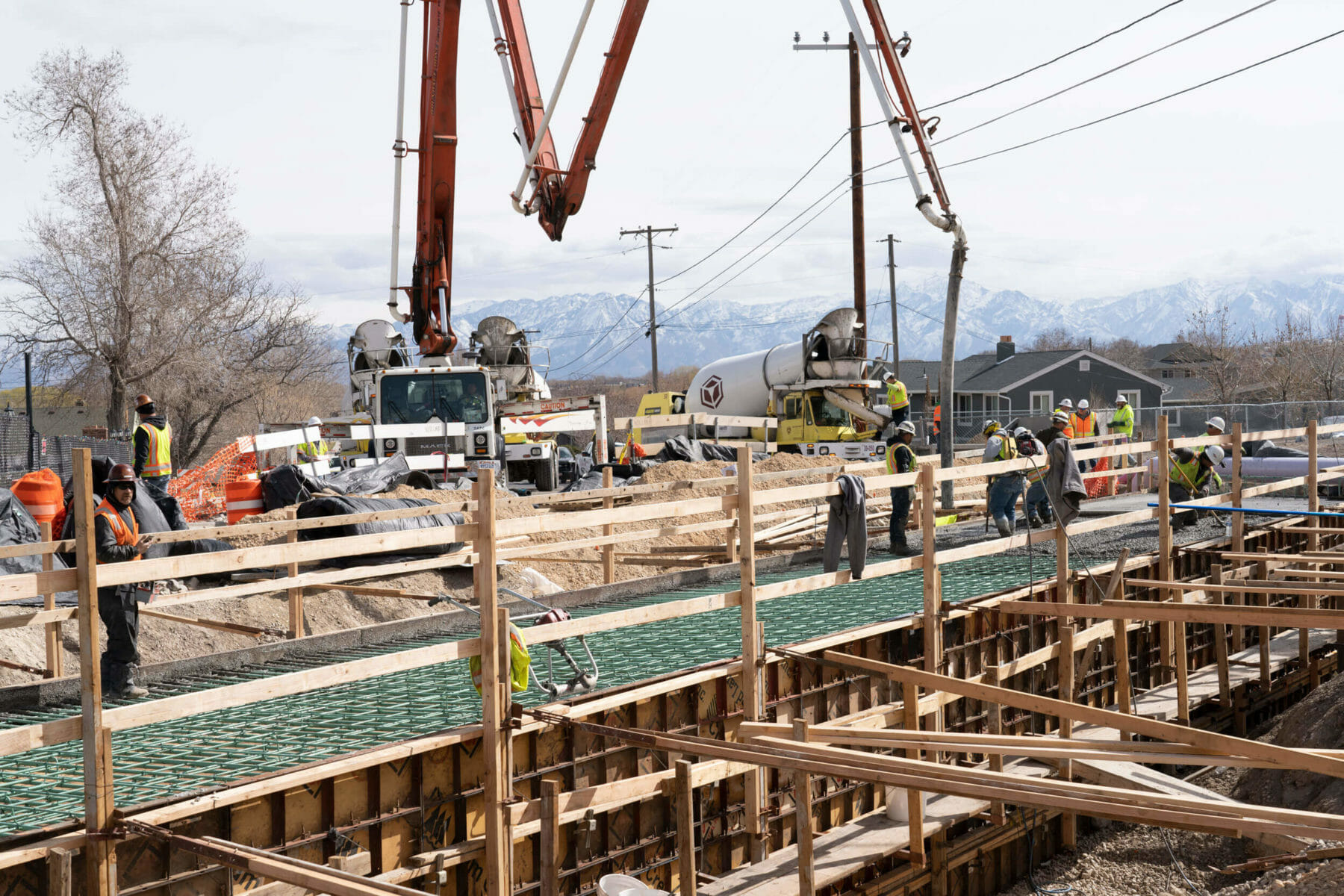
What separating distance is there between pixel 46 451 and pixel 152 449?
20.8 m

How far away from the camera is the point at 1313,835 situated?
4543 millimetres

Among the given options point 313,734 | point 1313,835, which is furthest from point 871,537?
point 1313,835

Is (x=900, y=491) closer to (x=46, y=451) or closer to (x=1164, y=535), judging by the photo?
(x=1164, y=535)

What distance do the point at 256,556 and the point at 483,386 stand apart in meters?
14.6

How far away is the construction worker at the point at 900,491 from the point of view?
13.8m

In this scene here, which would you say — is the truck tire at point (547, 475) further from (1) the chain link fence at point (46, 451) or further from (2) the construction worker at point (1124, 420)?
(1) the chain link fence at point (46, 451)

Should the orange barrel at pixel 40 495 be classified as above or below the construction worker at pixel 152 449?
below

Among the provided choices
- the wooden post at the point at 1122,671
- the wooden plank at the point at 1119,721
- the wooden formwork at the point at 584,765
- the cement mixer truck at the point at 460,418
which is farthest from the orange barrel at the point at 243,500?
the wooden post at the point at 1122,671

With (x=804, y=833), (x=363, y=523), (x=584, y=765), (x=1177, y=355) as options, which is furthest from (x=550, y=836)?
(x=1177, y=355)

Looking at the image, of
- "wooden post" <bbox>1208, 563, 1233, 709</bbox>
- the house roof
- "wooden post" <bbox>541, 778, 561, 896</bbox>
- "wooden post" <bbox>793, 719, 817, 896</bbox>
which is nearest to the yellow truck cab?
"wooden post" <bbox>1208, 563, 1233, 709</bbox>

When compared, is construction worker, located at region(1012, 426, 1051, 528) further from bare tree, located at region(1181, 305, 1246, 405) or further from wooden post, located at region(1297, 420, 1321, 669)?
→ bare tree, located at region(1181, 305, 1246, 405)

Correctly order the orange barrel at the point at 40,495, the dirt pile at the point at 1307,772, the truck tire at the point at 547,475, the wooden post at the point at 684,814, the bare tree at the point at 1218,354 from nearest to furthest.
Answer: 1. the wooden post at the point at 684,814
2. the dirt pile at the point at 1307,772
3. the orange barrel at the point at 40,495
4. the truck tire at the point at 547,475
5. the bare tree at the point at 1218,354

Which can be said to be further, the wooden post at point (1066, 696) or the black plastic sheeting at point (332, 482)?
the black plastic sheeting at point (332, 482)

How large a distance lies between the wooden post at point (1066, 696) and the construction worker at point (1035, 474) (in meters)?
1.32
